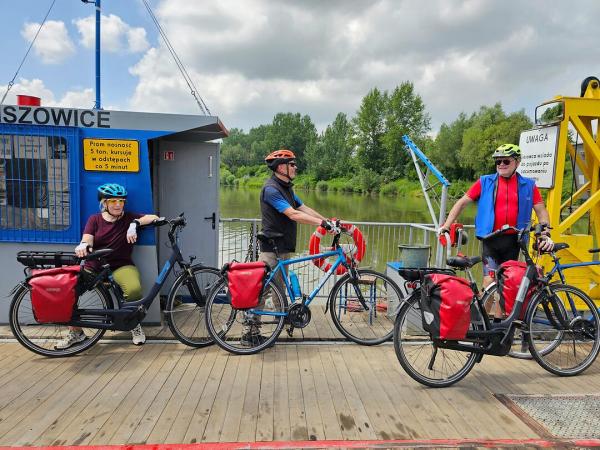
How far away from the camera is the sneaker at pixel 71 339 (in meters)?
3.32

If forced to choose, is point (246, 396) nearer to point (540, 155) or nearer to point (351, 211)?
point (540, 155)

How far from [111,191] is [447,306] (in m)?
2.83

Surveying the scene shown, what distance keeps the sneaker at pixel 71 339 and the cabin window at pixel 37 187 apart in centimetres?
90

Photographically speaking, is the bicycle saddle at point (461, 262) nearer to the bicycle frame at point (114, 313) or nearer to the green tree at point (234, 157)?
the bicycle frame at point (114, 313)

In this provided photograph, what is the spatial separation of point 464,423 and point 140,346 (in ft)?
8.54

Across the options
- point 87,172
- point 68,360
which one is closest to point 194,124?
point 87,172

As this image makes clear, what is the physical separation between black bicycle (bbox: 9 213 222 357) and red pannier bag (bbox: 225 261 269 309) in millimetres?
238

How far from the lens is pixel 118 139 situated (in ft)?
12.3

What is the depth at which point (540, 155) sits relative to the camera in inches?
165

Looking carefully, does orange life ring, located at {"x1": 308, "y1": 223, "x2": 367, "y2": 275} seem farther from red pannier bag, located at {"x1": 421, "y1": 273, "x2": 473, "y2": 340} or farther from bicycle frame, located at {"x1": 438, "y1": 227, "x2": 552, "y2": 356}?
bicycle frame, located at {"x1": 438, "y1": 227, "x2": 552, "y2": 356}

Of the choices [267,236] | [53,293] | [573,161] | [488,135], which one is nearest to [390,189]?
[488,135]

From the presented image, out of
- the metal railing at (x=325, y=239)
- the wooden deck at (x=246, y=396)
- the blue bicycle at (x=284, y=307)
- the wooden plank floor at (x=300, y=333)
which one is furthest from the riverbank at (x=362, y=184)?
the wooden deck at (x=246, y=396)

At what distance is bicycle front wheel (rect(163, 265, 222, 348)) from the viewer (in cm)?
348

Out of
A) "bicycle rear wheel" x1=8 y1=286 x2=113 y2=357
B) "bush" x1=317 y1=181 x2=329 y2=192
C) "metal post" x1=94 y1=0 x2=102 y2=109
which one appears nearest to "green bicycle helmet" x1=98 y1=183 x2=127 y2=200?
"bicycle rear wheel" x1=8 y1=286 x2=113 y2=357
